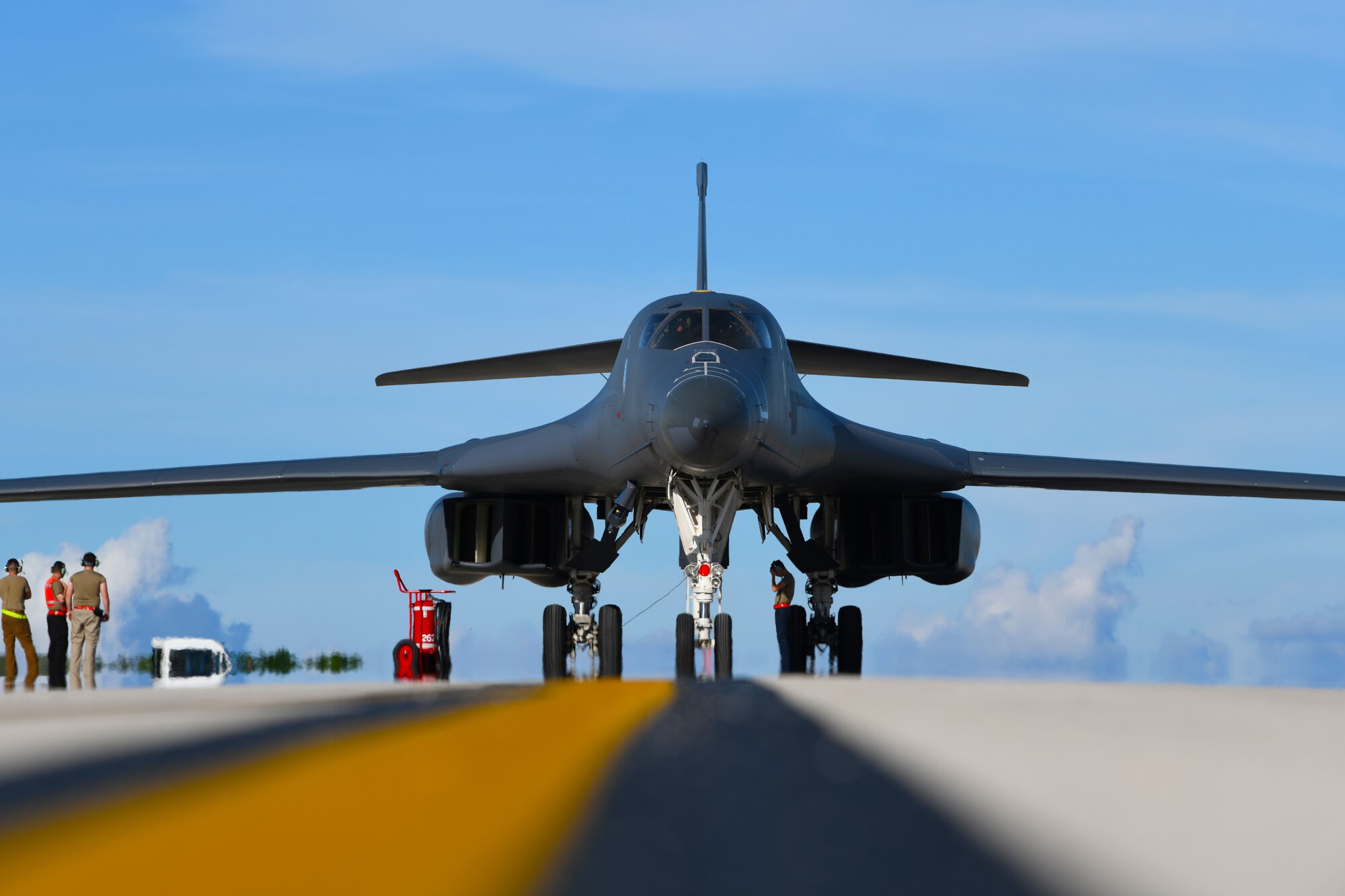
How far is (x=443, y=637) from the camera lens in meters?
16.6

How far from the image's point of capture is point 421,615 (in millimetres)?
16828

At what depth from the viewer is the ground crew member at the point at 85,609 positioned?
14.0m

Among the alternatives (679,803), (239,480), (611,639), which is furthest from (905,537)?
(679,803)

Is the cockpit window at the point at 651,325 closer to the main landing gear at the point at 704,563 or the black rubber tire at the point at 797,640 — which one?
the main landing gear at the point at 704,563

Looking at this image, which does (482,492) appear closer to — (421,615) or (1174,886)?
(421,615)

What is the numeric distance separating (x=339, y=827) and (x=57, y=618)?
1388cm

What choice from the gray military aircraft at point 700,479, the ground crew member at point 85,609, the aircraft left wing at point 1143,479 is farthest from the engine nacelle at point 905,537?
the ground crew member at point 85,609

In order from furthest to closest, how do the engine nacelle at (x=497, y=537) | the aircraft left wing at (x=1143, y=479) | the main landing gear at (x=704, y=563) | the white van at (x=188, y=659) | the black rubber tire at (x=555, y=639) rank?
the white van at (x=188, y=659)
the aircraft left wing at (x=1143, y=479)
the engine nacelle at (x=497, y=537)
the black rubber tire at (x=555, y=639)
the main landing gear at (x=704, y=563)

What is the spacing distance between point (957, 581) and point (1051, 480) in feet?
6.50

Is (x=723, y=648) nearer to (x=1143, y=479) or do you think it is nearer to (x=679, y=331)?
(x=679, y=331)

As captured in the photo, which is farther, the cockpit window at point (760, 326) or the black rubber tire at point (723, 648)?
the cockpit window at point (760, 326)

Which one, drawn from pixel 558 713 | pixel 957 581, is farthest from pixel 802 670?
pixel 558 713

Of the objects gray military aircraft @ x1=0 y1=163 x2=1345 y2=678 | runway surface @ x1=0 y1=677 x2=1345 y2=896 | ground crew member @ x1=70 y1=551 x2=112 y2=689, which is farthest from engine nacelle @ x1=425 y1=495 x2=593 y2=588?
runway surface @ x1=0 y1=677 x2=1345 y2=896

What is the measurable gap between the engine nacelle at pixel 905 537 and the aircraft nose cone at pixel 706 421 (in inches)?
188
